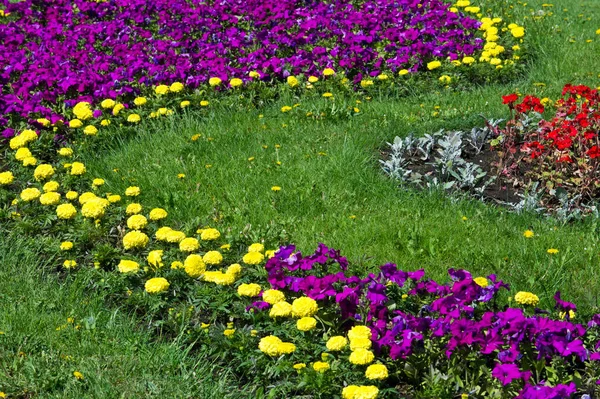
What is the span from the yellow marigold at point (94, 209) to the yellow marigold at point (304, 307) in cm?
170

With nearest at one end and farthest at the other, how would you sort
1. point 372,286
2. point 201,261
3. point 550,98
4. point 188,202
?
point 372,286 < point 201,261 < point 188,202 < point 550,98

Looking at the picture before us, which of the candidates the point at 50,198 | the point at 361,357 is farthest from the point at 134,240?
the point at 361,357

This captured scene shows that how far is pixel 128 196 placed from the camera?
5.78m

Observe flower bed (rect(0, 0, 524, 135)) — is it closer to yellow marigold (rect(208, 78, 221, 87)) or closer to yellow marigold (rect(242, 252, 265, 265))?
yellow marigold (rect(208, 78, 221, 87))

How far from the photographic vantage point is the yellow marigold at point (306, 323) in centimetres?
393

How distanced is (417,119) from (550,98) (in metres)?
1.39

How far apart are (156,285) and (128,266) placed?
29 cm

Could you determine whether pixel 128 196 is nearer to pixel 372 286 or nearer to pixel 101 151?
pixel 101 151

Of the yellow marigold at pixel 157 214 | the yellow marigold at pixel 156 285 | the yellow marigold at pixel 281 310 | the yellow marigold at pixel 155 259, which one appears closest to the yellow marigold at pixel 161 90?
the yellow marigold at pixel 157 214

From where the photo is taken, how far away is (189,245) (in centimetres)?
489

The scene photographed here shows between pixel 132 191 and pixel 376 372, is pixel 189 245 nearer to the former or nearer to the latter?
pixel 132 191

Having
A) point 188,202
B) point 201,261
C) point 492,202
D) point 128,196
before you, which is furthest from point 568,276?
point 128,196

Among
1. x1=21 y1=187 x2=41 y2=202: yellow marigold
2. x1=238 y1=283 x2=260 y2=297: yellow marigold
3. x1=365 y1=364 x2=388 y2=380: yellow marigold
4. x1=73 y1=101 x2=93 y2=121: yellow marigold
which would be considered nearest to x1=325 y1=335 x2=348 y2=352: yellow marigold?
x1=365 y1=364 x2=388 y2=380: yellow marigold

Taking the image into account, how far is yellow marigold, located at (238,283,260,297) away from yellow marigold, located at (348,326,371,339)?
2.16ft
